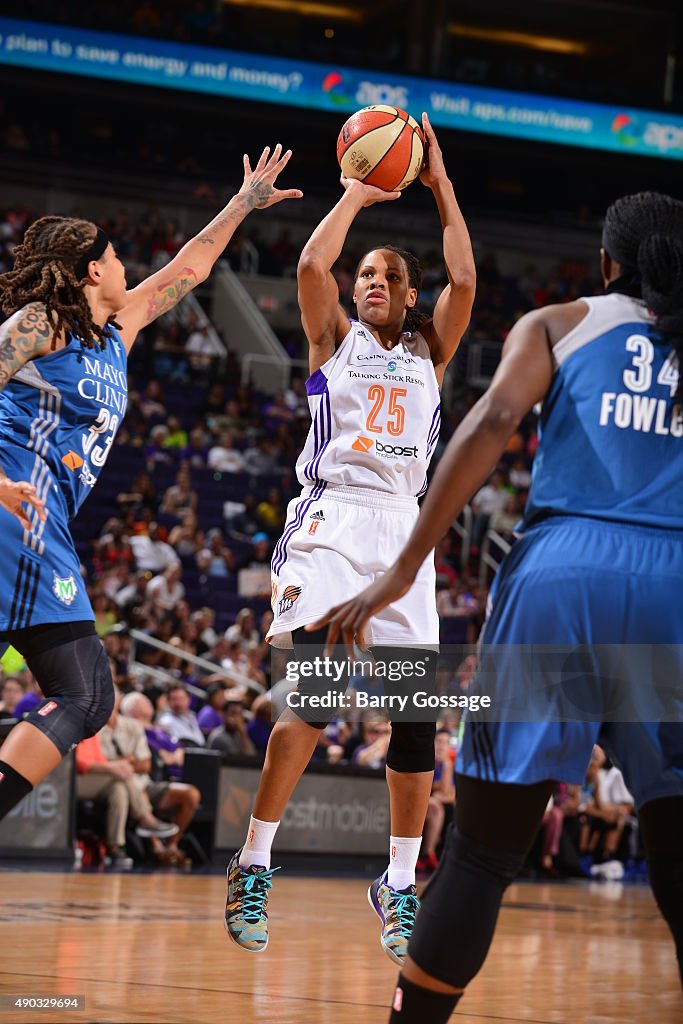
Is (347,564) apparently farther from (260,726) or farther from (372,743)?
(372,743)

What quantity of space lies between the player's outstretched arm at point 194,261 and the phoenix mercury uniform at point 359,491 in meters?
0.73

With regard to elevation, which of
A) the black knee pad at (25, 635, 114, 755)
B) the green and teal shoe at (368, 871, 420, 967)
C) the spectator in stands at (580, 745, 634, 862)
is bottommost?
the spectator in stands at (580, 745, 634, 862)

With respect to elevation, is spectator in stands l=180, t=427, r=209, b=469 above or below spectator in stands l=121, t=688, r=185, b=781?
above

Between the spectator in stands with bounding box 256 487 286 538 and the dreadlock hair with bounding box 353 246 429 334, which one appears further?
the spectator in stands with bounding box 256 487 286 538

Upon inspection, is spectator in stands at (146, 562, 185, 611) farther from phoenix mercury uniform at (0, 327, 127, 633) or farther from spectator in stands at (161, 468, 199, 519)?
phoenix mercury uniform at (0, 327, 127, 633)

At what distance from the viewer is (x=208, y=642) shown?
601 inches

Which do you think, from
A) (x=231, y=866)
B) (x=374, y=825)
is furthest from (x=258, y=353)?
(x=231, y=866)

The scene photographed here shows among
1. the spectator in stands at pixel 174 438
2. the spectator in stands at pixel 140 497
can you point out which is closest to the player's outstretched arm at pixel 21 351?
the spectator in stands at pixel 140 497

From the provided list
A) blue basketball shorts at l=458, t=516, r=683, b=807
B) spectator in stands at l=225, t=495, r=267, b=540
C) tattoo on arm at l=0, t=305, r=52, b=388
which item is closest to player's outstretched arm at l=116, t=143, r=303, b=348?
tattoo on arm at l=0, t=305, r=52, b=388

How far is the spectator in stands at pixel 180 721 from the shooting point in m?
12.2

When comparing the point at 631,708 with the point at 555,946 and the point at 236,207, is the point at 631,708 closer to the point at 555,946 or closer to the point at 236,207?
the point at 236,207

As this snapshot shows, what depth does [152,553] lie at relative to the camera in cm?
1647

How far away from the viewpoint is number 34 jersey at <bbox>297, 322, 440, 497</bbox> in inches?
182

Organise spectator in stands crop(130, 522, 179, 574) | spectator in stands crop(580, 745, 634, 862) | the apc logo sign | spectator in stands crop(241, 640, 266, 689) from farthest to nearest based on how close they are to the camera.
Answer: the apc logo sign
spectator in stands crop(130, 522, 179, 574)
spectator in stands crop(241, 640, 266, 689)
spectator in stands crop(580, 745, 634, 862)
